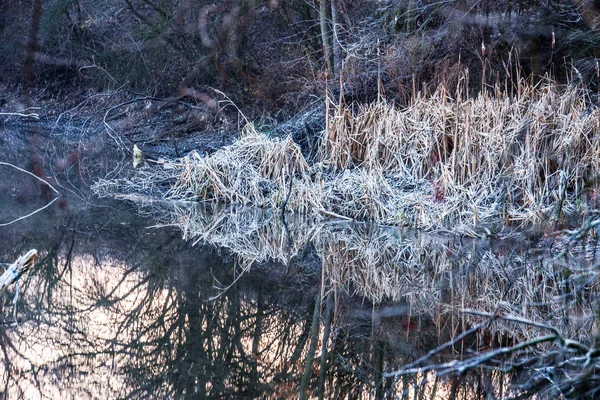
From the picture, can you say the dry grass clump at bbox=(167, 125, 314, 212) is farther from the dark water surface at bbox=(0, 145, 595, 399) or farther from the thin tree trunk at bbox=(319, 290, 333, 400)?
the thin tree trunk at bbox=(319, 290, 333, 400)

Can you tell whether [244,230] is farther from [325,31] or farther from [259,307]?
[325,31]

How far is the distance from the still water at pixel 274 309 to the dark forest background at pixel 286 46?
8.09 feet

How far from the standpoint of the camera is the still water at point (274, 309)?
3359 millimetres

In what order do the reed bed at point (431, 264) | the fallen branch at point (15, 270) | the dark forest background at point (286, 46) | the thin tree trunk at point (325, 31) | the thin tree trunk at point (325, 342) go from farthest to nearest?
the thin tree trunk at point (325, 31)
the dark forest background at point (286, 46)
the reed bed at point (431, 264)
the fallen branch at point (15, 270)
the thin tree trunk at point (325, 342)

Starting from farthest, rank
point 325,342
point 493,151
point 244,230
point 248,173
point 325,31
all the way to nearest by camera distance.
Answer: point 325,31 < point 248,173 < point 493,151 < point 244,230 < point 325,342

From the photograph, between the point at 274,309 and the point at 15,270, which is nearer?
the point at 15,270

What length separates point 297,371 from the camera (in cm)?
354

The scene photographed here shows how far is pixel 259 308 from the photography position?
14.8 ft

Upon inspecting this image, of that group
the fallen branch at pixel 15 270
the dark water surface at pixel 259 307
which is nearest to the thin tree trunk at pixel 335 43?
the dark water surface at pixel 259 307

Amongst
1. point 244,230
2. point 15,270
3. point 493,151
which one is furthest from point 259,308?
point 493,151

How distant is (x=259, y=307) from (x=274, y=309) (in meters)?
0.10

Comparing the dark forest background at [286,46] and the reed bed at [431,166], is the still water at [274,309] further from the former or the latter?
the dark forest background at [286,46]

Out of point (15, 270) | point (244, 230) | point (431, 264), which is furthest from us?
point (244, 230)

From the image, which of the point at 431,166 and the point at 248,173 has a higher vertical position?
the point at 248,173
